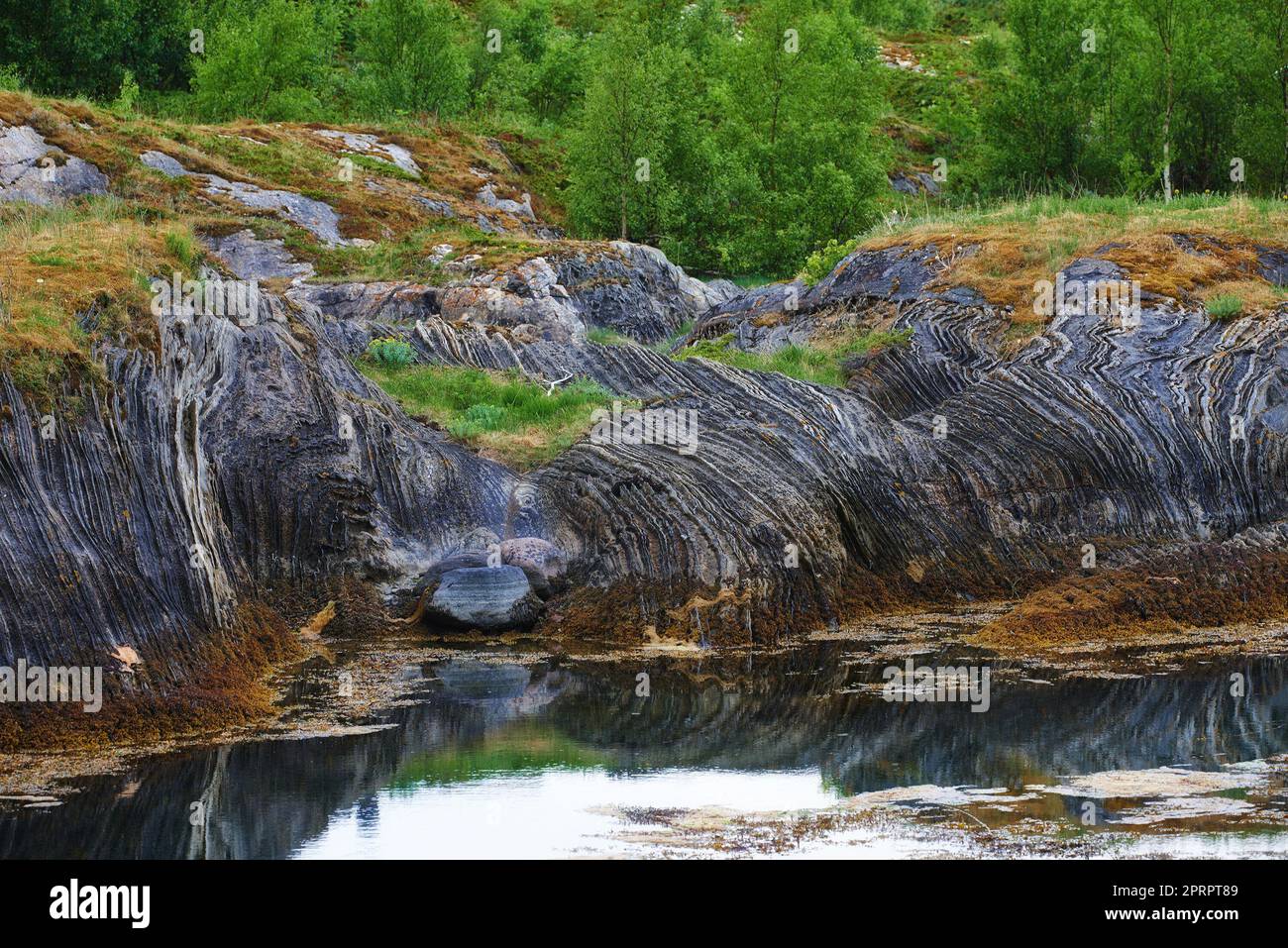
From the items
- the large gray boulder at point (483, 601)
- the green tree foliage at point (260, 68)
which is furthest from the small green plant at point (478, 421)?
the green tree foliage at point (260, 68)

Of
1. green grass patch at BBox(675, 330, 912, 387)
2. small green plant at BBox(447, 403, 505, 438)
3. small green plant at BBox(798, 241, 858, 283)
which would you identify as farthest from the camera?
small green plant at BBox(798, 241, 858, 283)

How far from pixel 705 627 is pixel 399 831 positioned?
907 cm

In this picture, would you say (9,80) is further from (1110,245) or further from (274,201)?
(1110,245)

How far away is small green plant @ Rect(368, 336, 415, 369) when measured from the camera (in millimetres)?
26766

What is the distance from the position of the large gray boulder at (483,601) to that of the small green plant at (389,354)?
6.76 m

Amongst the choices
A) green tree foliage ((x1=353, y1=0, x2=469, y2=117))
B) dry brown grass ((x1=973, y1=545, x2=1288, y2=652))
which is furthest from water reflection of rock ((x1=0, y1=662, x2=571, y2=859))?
green tree foliage ((x1=353, y1=0, x2=469, y2=117))

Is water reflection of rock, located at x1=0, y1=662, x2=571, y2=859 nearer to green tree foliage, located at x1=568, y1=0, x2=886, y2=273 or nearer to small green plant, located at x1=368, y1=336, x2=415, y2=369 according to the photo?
small green plant, located at x1=368, y1=336, x2=415, y2=369

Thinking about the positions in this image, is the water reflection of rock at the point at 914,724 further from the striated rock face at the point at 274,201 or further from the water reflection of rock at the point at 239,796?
the striated rock face at the point at 274,201

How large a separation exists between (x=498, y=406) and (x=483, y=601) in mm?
5582

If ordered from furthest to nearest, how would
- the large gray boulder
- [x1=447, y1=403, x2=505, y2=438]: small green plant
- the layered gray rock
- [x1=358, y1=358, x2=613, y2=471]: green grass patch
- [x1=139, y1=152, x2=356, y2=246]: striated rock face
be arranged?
the layered gray rock → [x1=139, y1=152, x2=356, y2=246]: striated rock face → [x1=447, y1=403, x2=505, y2=438]: small green plant → [x1=358, y1=358, x2=613, y2=471]: green grass patch → the large gray boulder

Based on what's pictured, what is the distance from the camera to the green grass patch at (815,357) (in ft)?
87.7

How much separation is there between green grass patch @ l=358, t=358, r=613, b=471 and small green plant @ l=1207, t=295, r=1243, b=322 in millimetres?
10857

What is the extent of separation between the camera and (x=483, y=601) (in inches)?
824

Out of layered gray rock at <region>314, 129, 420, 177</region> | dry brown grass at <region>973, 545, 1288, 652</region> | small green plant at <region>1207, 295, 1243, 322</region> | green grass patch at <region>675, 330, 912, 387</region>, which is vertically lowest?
dry brown grass at <region>973, 545, 1288, 652</region>
